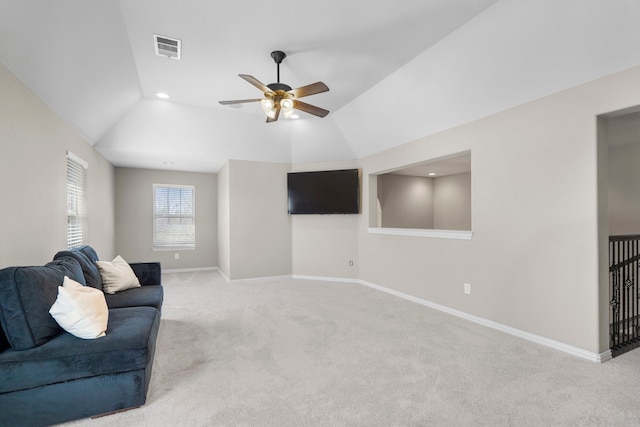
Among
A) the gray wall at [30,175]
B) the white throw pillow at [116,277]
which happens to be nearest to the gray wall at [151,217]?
the gray wall at [30,175]

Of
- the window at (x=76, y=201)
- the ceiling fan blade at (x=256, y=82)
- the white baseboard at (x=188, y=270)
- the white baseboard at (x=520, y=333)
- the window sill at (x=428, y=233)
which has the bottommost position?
the white baseboard at (x=188, y=270)

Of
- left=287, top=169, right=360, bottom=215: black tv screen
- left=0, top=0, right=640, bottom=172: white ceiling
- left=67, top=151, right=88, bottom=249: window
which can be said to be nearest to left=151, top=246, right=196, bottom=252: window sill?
left=67, top=151, right=88, bottom=249: window

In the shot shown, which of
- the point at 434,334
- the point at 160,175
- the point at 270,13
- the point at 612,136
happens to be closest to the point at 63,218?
the point at 270,13

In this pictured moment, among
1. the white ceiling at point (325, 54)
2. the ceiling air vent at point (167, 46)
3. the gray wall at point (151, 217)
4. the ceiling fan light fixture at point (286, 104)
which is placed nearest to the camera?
the white ceiling at point (325, 54)

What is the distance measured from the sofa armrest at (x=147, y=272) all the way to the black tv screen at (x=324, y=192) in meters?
2.85

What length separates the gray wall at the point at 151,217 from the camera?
686 centimetres

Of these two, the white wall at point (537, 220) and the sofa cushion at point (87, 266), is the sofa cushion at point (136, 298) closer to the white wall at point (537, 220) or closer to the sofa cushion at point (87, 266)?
the sofa cushion at point (87, 266)

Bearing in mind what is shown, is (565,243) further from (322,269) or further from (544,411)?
(322,269)

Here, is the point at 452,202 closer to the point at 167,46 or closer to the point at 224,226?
the point at 224,226

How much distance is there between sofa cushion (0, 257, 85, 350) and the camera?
182 centimetres

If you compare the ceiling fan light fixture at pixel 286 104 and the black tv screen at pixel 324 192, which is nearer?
the ceiling fan light fixture at pixel 286 104

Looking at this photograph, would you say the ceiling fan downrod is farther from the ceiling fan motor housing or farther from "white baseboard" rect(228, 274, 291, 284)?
"white baseboard" rect(228, 274, 291, 284)

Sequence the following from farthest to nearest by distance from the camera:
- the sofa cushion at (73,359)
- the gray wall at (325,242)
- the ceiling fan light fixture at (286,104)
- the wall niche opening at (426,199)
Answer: the wall niche opening at (426,199)
the gray wall at (325,242)
the ceiling fan light fixture at (286,104)
the sofa cushion at (73,359)

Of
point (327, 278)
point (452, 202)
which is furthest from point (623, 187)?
point (327, 278)
